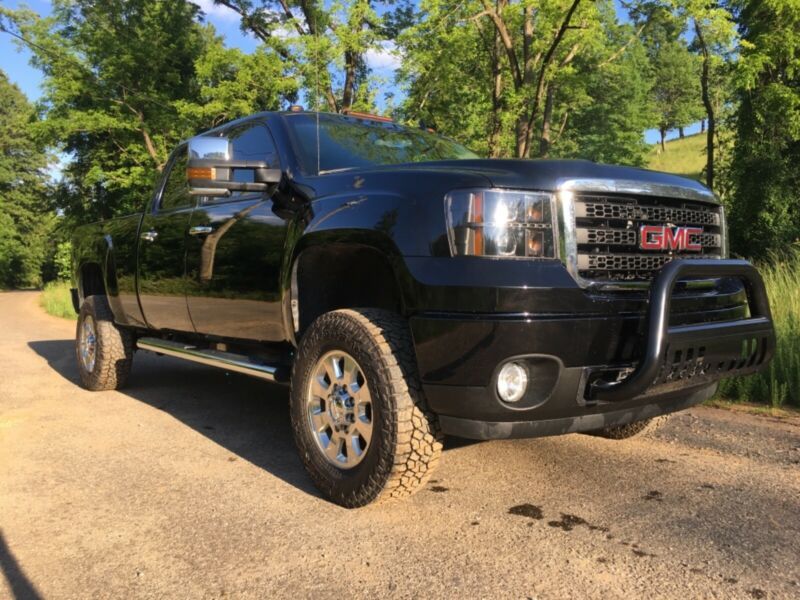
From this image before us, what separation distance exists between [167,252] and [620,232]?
11.1 feet

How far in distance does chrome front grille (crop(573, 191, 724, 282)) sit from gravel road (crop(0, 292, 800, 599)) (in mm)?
1107

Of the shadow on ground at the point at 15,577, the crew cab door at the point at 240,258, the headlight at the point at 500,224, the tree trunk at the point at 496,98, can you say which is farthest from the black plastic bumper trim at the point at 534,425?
the tree trunk at the point at 496,98

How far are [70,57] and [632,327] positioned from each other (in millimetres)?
25732

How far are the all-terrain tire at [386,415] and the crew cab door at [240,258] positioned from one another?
74 cm

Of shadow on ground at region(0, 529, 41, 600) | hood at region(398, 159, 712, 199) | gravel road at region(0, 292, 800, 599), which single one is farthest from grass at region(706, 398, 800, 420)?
shadow on ground at region(0, 529, 41, 600)

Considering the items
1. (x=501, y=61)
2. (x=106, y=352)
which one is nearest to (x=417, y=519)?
(x=106, y=352)

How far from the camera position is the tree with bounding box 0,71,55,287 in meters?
47.6

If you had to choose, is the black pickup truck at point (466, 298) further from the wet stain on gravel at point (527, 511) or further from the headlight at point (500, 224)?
the wet stain on gravel at point (527, 511)

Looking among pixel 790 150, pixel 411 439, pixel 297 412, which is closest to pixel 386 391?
pixel 411 439

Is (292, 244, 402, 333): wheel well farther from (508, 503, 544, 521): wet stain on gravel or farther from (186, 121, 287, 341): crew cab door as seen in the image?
(508, 503, 544, 521): wet stain on gravel

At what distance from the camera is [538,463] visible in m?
3.72

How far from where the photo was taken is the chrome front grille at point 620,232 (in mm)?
2785

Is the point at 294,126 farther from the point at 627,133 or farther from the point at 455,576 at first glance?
the point at 627,133

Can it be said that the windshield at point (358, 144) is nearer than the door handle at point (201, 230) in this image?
Yes
